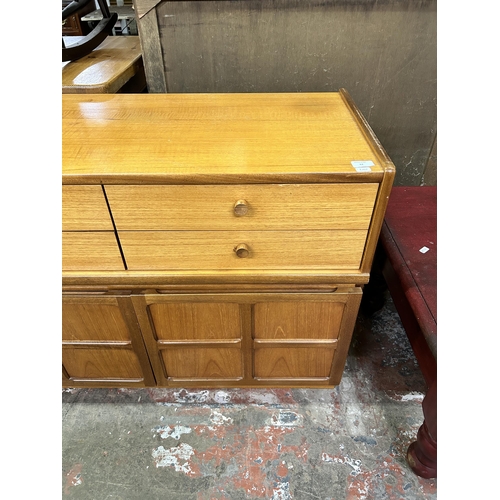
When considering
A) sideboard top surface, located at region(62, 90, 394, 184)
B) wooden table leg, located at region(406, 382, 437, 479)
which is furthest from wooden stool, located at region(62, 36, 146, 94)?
wooden table leg, located at region(406, 382, 437, 479)

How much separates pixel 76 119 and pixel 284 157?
579 millimetres

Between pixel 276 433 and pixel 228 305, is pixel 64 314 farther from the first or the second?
pixel 276 433

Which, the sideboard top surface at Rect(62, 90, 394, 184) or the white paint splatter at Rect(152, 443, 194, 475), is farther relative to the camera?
the white paint splatter at Rect(152, 443, 194, 475)

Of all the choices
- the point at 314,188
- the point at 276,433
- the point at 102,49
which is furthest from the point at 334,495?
the point at 102,49

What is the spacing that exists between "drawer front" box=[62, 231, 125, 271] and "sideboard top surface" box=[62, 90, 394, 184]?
16 centimetres

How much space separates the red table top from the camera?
97cm

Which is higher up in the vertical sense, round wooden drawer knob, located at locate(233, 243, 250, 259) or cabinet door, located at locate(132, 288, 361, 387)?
round wooden drawer knob, located at locate(233, 243, 250, 259)

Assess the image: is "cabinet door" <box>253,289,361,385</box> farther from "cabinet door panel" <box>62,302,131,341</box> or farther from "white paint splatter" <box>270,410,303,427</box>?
"cabinet door panel" <box>62,302,131,341</box>

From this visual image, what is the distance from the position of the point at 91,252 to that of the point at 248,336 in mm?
502

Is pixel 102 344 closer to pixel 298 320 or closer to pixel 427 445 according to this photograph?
pixel 298 320

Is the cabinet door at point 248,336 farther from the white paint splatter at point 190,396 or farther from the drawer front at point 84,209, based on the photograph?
the drawer front at point 84,209

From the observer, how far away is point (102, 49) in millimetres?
1430

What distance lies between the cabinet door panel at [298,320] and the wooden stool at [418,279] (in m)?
0.22

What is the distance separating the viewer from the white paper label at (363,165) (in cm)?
76
